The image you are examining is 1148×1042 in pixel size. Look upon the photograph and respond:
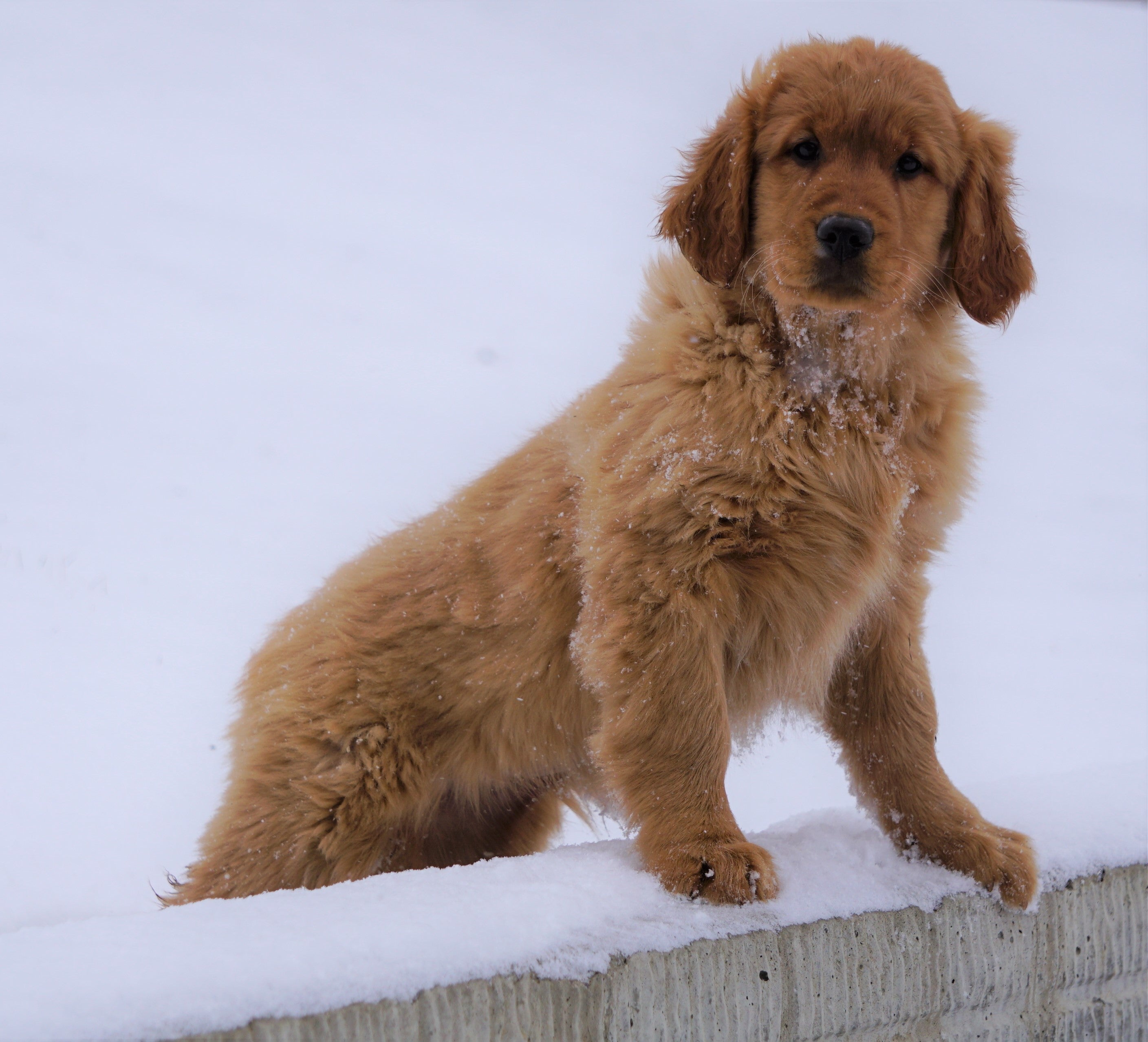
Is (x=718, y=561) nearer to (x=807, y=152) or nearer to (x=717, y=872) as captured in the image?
(x=717, y=872)

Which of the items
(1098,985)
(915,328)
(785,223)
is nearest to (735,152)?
(785,223)

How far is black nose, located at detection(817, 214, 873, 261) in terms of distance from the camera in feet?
6.04

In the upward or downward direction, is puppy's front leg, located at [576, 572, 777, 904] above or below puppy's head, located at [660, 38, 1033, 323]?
below

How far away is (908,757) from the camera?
217 centimetres

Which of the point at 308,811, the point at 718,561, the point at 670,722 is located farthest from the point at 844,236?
the point at 308,811

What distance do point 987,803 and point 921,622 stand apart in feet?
1.81

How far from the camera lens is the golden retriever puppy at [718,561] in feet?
6.23

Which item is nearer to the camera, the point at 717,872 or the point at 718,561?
the point at 717,872

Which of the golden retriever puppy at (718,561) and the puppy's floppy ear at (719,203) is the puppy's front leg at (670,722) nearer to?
the golden retriever puppy at (718,561)

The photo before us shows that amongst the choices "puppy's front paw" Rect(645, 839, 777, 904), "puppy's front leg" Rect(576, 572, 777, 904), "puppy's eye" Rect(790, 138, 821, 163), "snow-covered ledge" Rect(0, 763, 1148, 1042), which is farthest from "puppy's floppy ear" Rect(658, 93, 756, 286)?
"snow-covered ledge" Rect(0, 763, 1148, 1042)

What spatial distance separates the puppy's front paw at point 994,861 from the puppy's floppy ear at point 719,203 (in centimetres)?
127

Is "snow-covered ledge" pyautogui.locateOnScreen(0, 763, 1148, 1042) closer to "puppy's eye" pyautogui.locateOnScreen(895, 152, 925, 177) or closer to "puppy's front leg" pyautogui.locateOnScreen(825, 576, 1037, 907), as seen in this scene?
"puppy's front leg" pyautogui.locateOnScreen(825, 576, 1037, 907)

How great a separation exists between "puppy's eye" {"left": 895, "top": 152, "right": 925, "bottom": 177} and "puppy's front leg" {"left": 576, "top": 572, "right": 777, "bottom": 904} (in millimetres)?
942

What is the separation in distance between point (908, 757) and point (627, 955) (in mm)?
838
